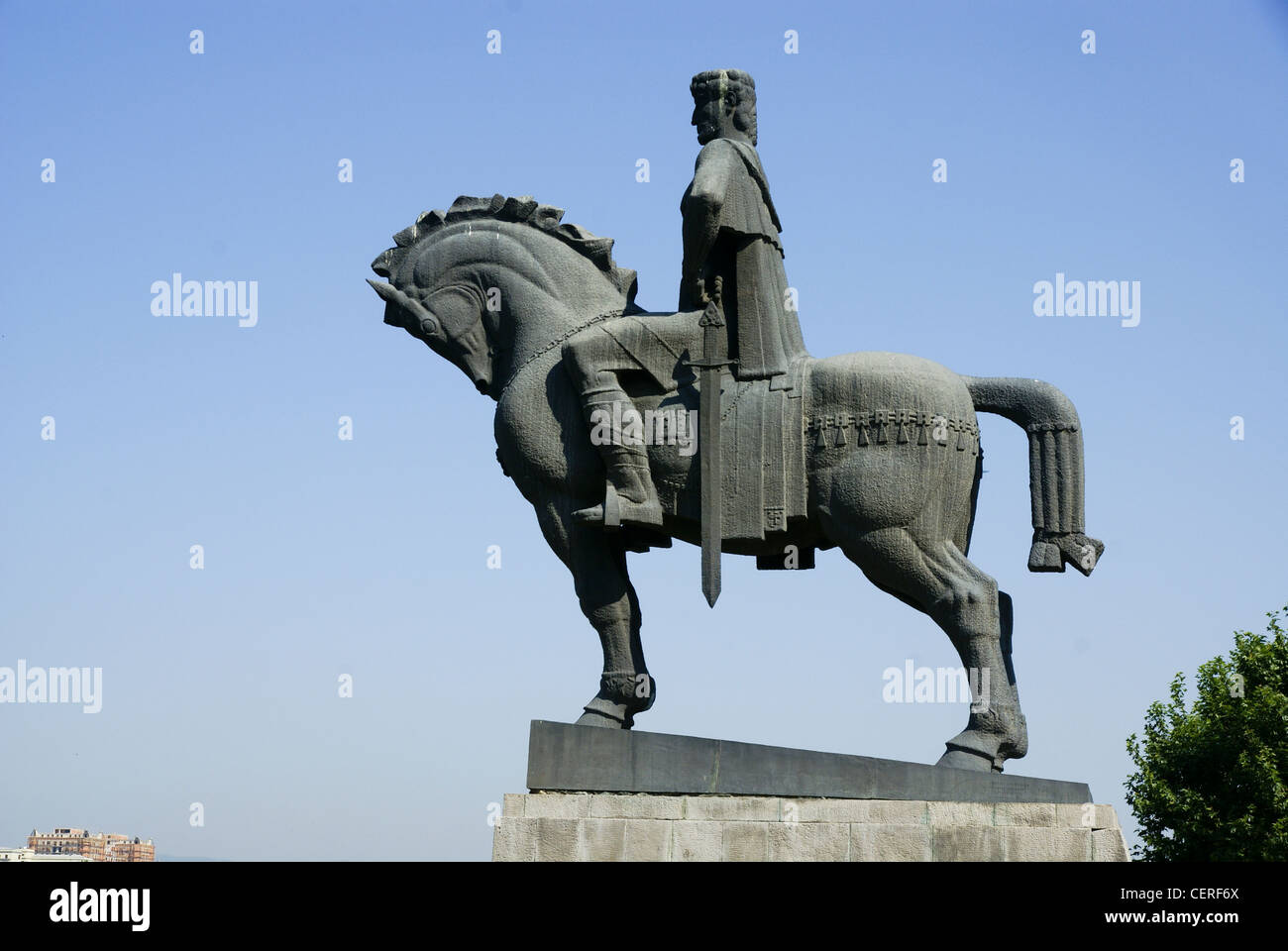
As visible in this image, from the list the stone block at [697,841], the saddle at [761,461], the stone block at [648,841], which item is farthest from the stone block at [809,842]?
the saddle at [761,461]

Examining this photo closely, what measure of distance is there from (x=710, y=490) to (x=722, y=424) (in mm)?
462

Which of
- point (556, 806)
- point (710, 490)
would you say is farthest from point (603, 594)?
point (556, 806)

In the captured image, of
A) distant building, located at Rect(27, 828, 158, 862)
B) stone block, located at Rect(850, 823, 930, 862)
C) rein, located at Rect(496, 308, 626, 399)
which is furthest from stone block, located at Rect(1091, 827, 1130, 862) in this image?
distant building, located at Rect(27, 828, 158, 862)

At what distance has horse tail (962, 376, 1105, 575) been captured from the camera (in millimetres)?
11039

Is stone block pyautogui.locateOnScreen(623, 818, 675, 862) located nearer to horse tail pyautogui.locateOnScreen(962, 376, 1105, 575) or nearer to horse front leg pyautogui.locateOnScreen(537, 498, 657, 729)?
horse front leg pyautogui.locateOnScreen(537, 498, 657, 729)

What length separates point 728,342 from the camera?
37.9ft

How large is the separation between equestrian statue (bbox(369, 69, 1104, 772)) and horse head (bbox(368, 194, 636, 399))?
2 cm

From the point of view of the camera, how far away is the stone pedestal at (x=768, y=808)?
33.9 feet

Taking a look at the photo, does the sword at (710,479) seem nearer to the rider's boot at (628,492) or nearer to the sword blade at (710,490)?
the sword blade at (710,490)

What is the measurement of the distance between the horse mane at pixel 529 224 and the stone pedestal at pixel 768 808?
3.30 m
